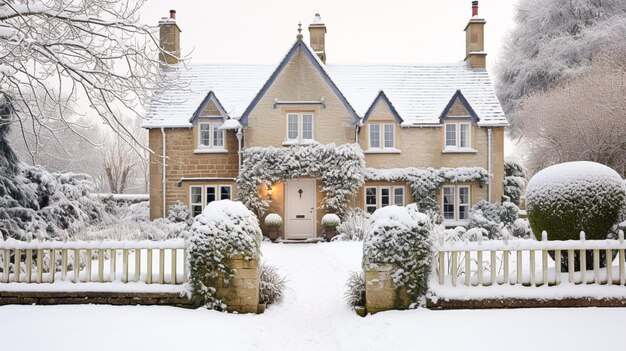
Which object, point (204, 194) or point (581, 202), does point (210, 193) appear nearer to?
point (204, 194)

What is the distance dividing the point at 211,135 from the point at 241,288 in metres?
14.4

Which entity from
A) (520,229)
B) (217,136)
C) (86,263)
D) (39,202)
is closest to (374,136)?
(217,136)

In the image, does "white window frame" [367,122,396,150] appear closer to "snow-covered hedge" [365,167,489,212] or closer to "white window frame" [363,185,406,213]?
"snow-covered hedge" [365,167,489,212]

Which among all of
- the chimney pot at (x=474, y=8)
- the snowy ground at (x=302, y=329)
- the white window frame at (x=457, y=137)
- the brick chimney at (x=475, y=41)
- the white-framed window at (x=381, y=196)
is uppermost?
the chimney pot at (x=474, y=8)

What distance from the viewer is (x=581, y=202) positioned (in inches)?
334

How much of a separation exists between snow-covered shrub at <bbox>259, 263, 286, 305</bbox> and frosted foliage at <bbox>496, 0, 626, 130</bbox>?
26.3m

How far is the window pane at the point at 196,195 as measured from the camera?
2095 centimetres

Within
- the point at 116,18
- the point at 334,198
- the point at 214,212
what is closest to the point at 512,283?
the point at 214,212

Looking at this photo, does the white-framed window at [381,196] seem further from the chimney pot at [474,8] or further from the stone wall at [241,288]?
the stone wall at [241,288]

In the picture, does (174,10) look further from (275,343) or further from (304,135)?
(275,343)

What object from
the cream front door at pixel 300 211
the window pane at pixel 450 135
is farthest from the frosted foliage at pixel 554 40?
the cream front door at pixel 300 211

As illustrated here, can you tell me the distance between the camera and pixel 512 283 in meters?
7.59

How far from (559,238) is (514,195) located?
45.9ft

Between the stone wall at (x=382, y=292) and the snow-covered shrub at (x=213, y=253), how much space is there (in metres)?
1.89
